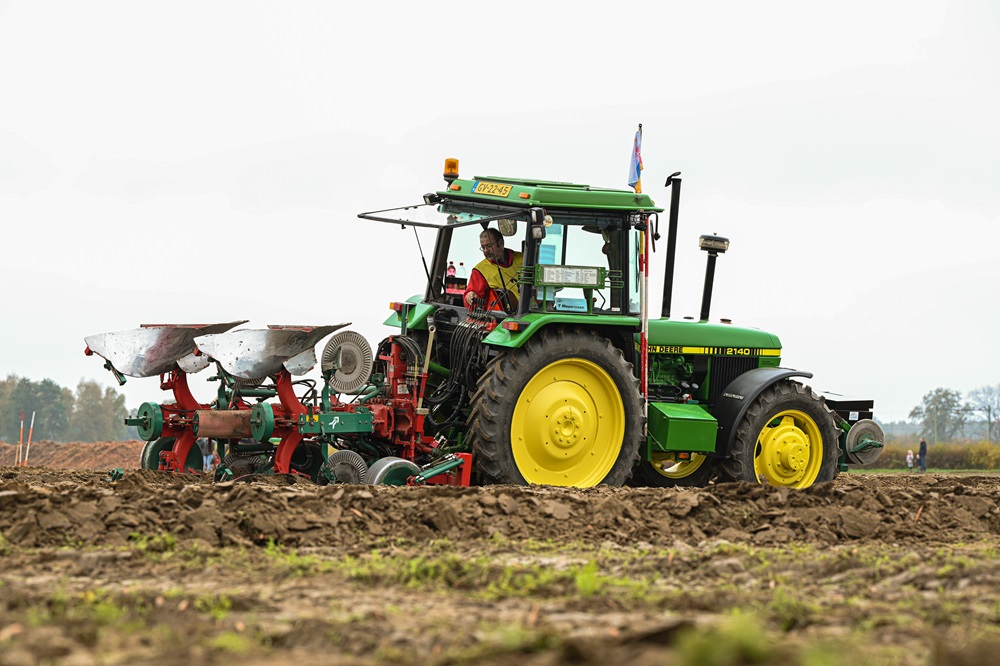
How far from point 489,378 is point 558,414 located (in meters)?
0.73

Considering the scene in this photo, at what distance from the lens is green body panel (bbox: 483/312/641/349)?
32.6 ft

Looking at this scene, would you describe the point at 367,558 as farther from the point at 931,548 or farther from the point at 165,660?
the point at 931,548

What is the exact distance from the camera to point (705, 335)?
12.1 metres

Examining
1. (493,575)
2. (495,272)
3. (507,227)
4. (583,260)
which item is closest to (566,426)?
(583,260)

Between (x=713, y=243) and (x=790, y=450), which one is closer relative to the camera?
(x=790, y=450)

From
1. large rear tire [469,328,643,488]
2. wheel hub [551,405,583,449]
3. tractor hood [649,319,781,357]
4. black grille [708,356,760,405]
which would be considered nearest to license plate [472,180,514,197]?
large rear tire [469,328,643,488]

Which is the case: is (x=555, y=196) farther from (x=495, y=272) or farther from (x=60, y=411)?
(x=60, y=411)

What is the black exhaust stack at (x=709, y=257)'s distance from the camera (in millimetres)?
12422

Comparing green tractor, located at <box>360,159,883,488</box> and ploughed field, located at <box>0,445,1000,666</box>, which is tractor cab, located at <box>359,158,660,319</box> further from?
ploughed field, located at <box>0,445,1000,666</box>

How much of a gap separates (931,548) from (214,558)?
4706 mm

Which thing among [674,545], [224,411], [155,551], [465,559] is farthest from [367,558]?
[224,411]

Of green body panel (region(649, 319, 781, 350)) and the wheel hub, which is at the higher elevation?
green body panel (region(649, 319, 781, 350))

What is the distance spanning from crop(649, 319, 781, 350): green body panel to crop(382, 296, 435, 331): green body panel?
2253 mm

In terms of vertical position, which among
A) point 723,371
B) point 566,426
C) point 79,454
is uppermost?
point 723,371
